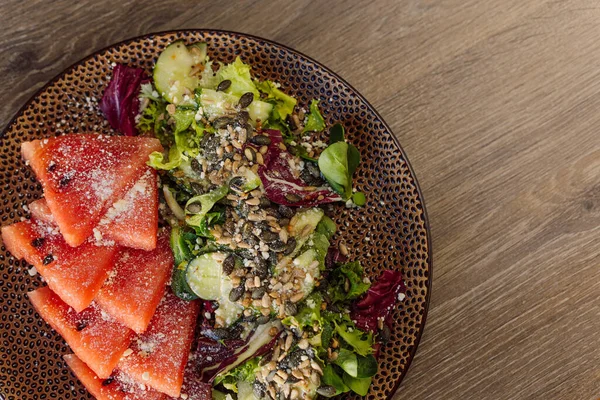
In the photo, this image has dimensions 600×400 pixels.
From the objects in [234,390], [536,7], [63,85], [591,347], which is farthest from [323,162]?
[591,347]

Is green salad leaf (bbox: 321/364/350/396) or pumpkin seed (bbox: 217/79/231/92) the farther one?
pumpkin seed (bbox: 217/79/231/92)

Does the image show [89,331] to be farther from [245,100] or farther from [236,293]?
[245,100]

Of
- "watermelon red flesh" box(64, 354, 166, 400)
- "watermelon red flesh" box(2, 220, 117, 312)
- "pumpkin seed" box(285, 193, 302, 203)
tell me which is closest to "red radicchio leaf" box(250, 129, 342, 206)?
"pumpkin seed" box(285, 193, 302, 203)

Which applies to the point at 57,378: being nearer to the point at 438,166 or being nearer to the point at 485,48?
the point at 438,166

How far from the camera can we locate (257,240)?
89.6 inches

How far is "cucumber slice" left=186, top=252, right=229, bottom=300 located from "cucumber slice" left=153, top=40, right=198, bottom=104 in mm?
725

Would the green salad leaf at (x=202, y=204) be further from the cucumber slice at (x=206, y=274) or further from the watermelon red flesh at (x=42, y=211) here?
the watermelon red flesh at (x=42, y=211)

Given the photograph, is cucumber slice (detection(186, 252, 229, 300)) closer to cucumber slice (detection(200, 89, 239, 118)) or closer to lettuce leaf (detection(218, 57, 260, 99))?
cucumber slice (detection(200, 89, 239, 118))

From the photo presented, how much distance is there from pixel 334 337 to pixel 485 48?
5.51 ft

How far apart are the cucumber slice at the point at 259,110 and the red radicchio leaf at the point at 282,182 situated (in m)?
0.08

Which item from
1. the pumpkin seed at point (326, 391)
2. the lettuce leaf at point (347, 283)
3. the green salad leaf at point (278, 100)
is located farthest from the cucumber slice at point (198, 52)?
the pumpkin seed at point (326, 391)

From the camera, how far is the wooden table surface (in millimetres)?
2713

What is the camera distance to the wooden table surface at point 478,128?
2.71 m

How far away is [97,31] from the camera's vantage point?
2756mm
